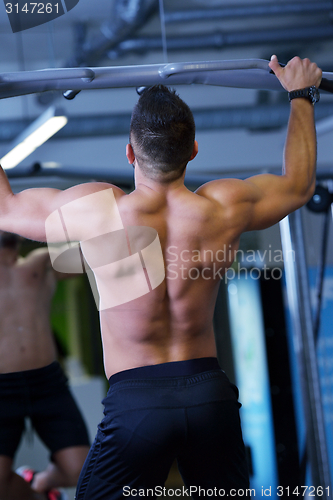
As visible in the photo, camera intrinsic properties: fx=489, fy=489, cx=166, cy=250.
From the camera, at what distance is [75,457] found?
2562mm

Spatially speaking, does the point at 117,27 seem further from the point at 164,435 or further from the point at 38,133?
the point at 164,435

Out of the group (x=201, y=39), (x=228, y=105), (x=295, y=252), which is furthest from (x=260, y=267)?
(x=228, y=105)

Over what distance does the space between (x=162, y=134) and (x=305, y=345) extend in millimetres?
1764

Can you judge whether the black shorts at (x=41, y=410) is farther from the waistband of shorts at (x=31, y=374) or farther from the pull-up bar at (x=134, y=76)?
the pull-up bar at (x=134, y=76)

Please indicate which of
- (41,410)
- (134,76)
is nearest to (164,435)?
(134,76)

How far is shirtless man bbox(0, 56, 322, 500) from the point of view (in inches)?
54.4

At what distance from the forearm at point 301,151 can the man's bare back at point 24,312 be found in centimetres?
177

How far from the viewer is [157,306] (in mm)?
1423

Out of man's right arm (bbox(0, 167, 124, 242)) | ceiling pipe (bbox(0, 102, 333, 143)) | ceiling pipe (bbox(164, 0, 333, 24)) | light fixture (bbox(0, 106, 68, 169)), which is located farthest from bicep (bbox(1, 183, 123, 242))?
ceiling pipe (bbox(0, 102, 333, 143))

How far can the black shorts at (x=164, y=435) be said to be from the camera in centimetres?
137

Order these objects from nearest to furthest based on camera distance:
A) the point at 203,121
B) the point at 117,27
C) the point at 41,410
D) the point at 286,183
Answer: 1. the point at 286,183
2. the point at 41,410
3. the point at 117,27
4. the point at 203,121

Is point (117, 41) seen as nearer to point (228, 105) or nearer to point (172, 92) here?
point (228, 105)

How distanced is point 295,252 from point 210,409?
1561mm

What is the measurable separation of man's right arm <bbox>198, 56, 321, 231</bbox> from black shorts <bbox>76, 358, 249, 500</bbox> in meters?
0.48
